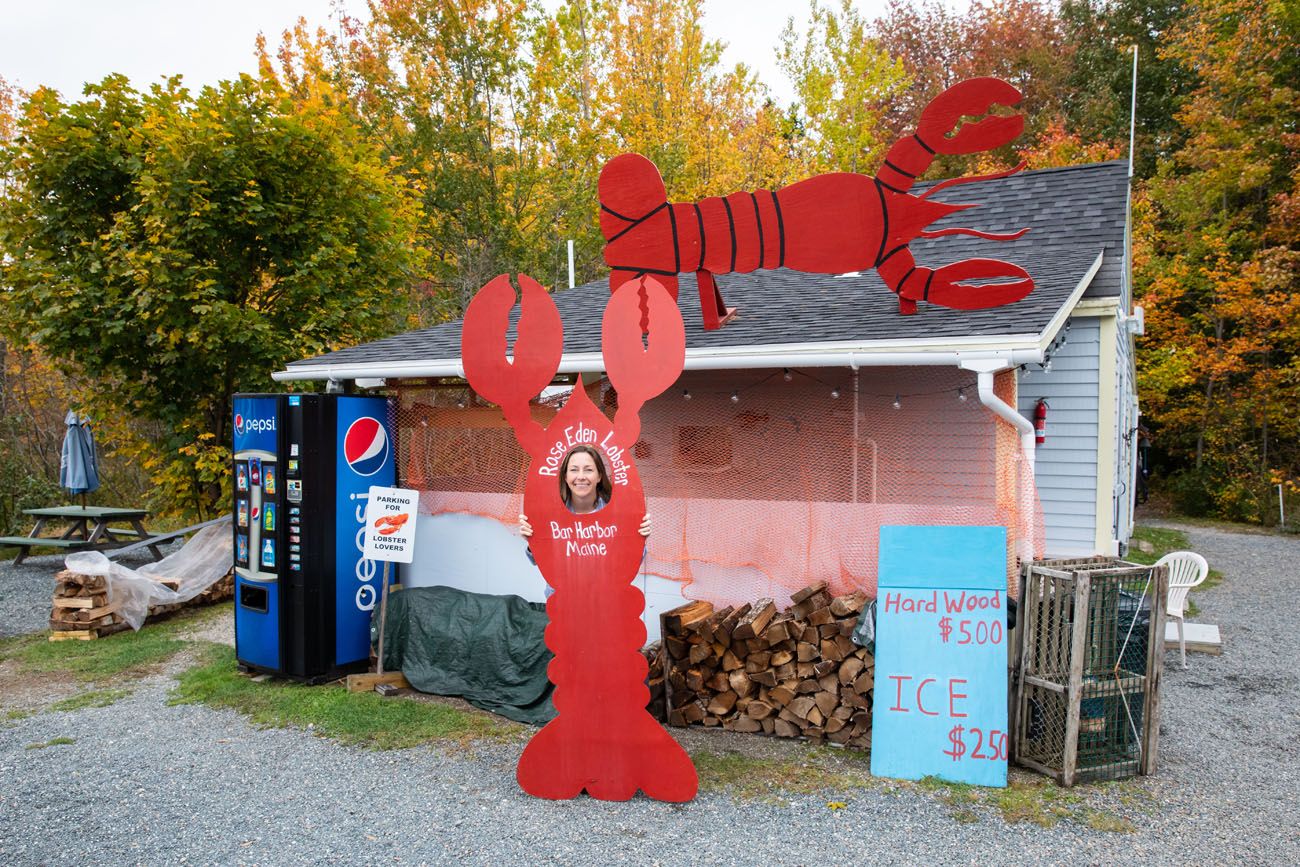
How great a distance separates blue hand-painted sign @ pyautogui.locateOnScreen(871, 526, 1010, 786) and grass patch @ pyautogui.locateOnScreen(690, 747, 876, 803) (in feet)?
0.56

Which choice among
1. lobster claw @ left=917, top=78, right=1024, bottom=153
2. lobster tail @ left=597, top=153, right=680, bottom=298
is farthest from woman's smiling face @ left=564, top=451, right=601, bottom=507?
lobster claw @ left=917, top=78, right=1024, bottom=153

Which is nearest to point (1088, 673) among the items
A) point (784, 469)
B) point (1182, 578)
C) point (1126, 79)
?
point (784, 469)

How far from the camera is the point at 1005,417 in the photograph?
477cm

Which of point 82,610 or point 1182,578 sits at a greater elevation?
point 1182,578

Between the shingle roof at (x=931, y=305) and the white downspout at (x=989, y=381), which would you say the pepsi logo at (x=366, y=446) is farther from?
the white downspout at (x=989, y=381)

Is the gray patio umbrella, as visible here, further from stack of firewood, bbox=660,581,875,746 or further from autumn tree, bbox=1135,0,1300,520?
autumn tree, bbox=1135,0,1300,520

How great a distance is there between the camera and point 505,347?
4277 mm

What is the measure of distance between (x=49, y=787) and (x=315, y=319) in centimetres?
624

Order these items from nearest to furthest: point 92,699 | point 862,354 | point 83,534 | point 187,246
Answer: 1. point 862,354
2. point 92,699
3. point 187,246
4. point 83,534

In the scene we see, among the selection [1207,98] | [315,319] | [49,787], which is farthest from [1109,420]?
[1207,98]

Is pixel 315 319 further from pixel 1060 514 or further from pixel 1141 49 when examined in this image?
pixel 1141 49

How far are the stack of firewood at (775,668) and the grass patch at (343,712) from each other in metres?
1.06

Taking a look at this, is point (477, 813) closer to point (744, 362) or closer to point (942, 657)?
point (942, 657)

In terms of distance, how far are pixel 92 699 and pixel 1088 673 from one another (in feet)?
20.0
